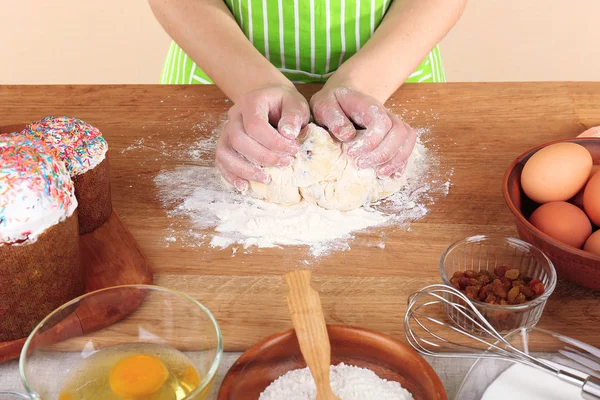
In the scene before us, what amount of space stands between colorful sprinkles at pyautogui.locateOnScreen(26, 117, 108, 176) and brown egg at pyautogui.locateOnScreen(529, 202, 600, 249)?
67 centimetres

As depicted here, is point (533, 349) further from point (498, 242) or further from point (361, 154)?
point (361, 154)

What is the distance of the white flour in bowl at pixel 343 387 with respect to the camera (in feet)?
2.43

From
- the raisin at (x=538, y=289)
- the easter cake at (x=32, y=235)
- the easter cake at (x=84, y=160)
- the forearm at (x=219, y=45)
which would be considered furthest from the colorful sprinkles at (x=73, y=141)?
the raisin at (x=538, y=289)

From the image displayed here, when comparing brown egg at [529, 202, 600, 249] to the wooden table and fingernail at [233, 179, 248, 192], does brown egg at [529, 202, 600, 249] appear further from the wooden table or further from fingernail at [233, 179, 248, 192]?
fingernail at [233, 179, 248, 192]

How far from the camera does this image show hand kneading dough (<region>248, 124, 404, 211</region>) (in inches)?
44.3

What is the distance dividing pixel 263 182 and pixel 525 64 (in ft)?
6.13

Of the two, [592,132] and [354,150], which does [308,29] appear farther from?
[592,132]

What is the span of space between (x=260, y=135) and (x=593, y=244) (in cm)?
53

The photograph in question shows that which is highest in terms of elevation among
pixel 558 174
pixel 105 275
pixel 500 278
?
pixel 558 174

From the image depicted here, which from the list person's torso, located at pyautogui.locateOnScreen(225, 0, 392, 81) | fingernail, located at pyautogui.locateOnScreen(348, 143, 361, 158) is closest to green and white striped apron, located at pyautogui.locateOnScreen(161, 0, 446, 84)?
person's torso, located at pyautogui.locateOnScreen(225, 0, 392, 81)

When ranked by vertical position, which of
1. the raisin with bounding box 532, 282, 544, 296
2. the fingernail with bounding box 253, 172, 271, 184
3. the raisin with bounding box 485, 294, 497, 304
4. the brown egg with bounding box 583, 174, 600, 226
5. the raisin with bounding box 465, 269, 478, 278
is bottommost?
the fingernail with bounding box 253, 172, 271, 184

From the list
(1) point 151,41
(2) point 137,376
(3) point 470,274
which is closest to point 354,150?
(3) point 470,274

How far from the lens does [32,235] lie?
82 cm

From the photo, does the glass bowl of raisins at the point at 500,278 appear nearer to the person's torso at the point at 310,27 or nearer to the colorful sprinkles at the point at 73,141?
the colorful sprinkles at the point at 73,141
